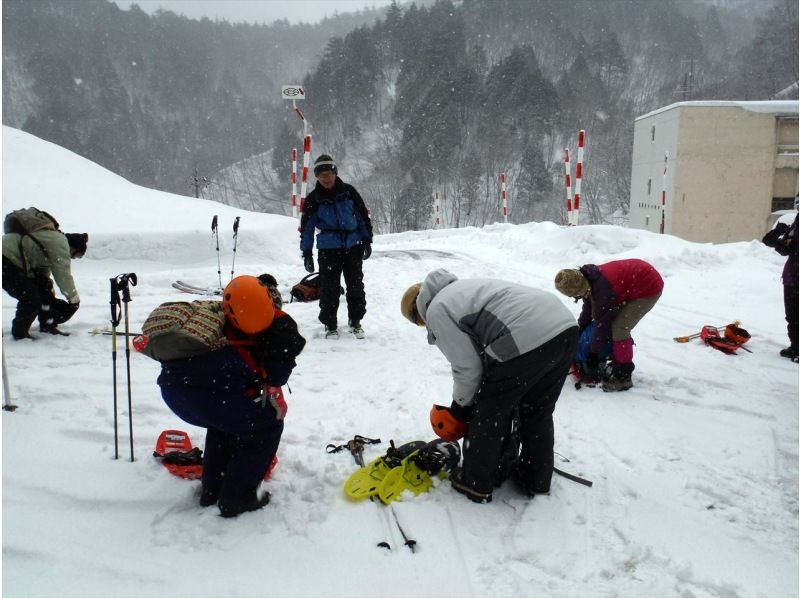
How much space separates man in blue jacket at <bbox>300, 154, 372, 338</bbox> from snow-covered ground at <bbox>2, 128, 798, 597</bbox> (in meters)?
0.46

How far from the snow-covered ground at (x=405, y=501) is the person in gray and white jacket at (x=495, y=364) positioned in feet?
0.77

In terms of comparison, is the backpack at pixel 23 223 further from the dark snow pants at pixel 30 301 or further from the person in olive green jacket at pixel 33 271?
the dark snow pants at pixel 30 301

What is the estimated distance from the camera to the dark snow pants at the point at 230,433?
2561 millimetres

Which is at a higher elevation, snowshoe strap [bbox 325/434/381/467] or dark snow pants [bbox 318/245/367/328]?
dark snow pants [bbox 318/245/367/328]

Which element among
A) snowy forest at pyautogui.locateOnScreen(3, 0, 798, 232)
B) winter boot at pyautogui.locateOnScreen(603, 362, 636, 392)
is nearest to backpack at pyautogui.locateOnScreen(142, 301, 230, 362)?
winter boot at pyautogui.locateOnScreen(603, 362, 636, 392)

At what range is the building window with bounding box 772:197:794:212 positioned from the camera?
19.3m

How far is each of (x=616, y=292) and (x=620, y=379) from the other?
0.79 metres

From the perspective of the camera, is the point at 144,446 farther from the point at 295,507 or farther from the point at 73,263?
the point at 73,263

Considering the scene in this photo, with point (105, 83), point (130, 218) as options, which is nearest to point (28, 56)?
point (105, 83)

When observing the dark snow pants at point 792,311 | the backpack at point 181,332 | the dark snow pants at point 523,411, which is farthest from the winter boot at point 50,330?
the dark snow pants at point 792,311

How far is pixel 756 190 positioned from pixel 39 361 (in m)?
22.1

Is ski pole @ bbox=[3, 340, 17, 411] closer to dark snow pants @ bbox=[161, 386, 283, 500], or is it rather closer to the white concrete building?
dark snow pants @ bbox=[161, 386, 283, 500]

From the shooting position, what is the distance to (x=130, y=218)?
10.3m

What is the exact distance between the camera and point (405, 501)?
9.75ft
